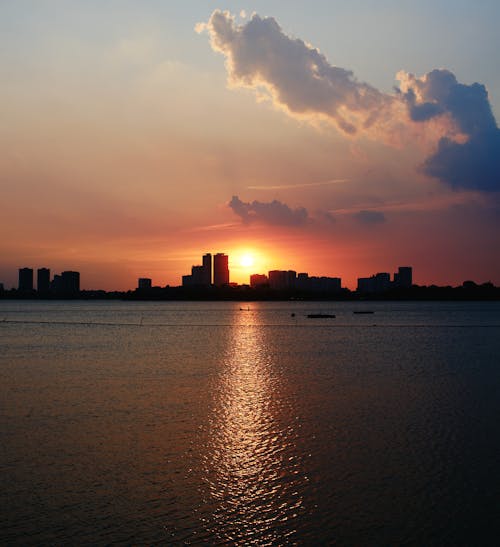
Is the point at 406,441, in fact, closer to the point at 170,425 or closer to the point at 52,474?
the point at 170,425

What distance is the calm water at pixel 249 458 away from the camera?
1620cm

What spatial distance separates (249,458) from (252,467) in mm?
1257

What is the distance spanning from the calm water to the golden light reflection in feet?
0.23

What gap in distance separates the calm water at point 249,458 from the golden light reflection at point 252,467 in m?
0.07

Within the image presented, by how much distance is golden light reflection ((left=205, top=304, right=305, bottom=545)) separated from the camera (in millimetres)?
16297

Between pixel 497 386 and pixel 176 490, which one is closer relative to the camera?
pixel 176 490

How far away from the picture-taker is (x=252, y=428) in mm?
28328

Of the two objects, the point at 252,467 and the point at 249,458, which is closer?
the point at 252,467

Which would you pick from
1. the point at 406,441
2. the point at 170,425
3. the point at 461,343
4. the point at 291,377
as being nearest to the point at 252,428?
the point at 170,425

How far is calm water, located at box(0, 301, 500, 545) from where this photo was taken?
1620 cm

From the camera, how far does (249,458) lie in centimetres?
2288

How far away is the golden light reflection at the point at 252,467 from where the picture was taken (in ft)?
53.5

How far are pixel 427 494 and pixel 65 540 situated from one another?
37.9ft

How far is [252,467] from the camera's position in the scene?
21625 millimetres
